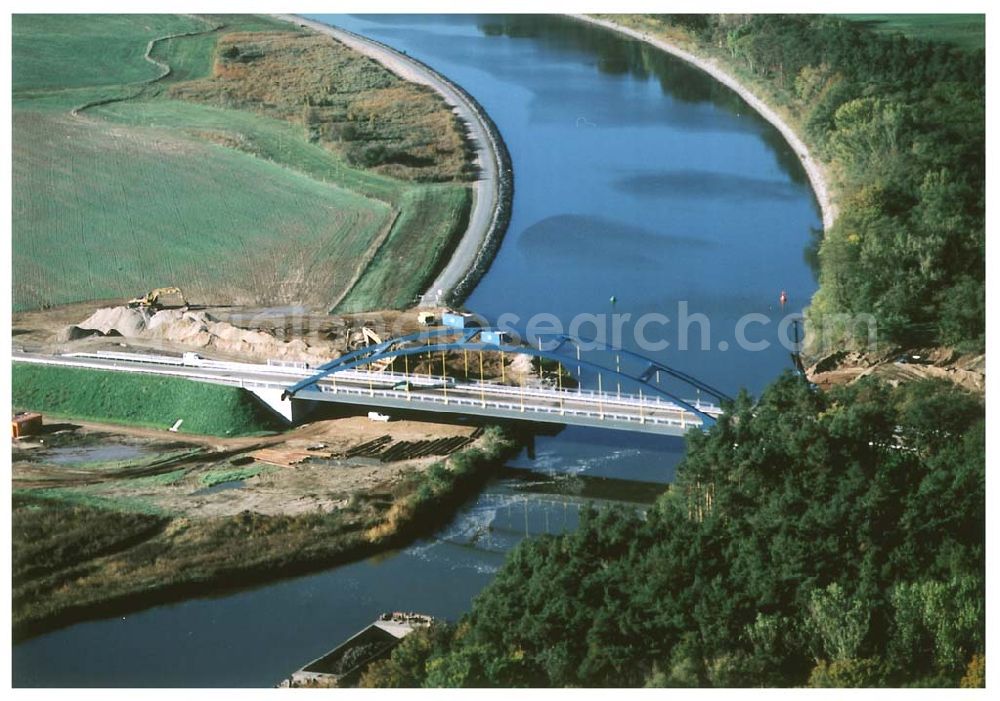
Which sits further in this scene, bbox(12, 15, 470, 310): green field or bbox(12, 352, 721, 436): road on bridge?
bbox(12, 15, 470, 310): green field

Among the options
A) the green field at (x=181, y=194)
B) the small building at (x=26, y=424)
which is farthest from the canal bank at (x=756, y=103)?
the small building at (x=26, y=424)

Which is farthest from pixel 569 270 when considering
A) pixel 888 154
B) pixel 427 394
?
pixel 888 154

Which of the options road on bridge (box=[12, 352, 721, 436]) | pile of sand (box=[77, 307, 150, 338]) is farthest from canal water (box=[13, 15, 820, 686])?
pile of sand (box=[77, 307, 150, 338])

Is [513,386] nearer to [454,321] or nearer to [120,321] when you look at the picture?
[454,321]

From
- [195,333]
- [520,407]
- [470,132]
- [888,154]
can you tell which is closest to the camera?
[520,407]

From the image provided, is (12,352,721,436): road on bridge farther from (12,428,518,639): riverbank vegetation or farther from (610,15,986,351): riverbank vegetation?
(610,15,986,351): riverbank vegetation

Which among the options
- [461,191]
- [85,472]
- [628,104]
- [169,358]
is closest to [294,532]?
[85,472]
